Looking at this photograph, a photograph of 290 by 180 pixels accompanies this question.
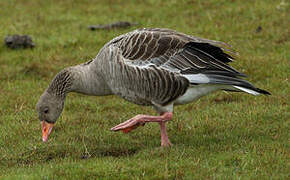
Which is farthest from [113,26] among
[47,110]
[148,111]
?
[47,110]

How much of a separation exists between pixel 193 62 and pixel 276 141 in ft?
5.51

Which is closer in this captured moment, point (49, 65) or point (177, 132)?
point (177, 132)

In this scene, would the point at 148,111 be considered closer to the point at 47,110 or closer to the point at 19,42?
the point at 47,110

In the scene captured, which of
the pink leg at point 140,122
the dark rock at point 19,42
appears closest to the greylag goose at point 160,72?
the pink leg at point 140,122

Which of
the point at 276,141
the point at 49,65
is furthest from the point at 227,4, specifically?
the point at 276,141

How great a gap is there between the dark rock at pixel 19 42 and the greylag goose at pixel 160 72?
5.70 meters

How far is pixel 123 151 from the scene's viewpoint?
7758 millimetres

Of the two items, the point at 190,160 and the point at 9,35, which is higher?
the point at 9,35

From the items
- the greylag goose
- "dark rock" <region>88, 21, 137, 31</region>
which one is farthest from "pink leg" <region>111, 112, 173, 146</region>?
"dark rock" <region>88, 21, 137, 31</region>

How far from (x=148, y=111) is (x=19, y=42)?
4.95 metres

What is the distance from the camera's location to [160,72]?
24.3 feet

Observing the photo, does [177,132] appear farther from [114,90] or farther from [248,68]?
[248,68]

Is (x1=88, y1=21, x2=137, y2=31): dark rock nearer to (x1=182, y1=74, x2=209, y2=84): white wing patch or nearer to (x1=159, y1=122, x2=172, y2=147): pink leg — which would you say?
(x1=159, y1=122, x2=172, y2=147): pink leg

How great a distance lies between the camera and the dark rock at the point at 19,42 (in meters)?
13.2
